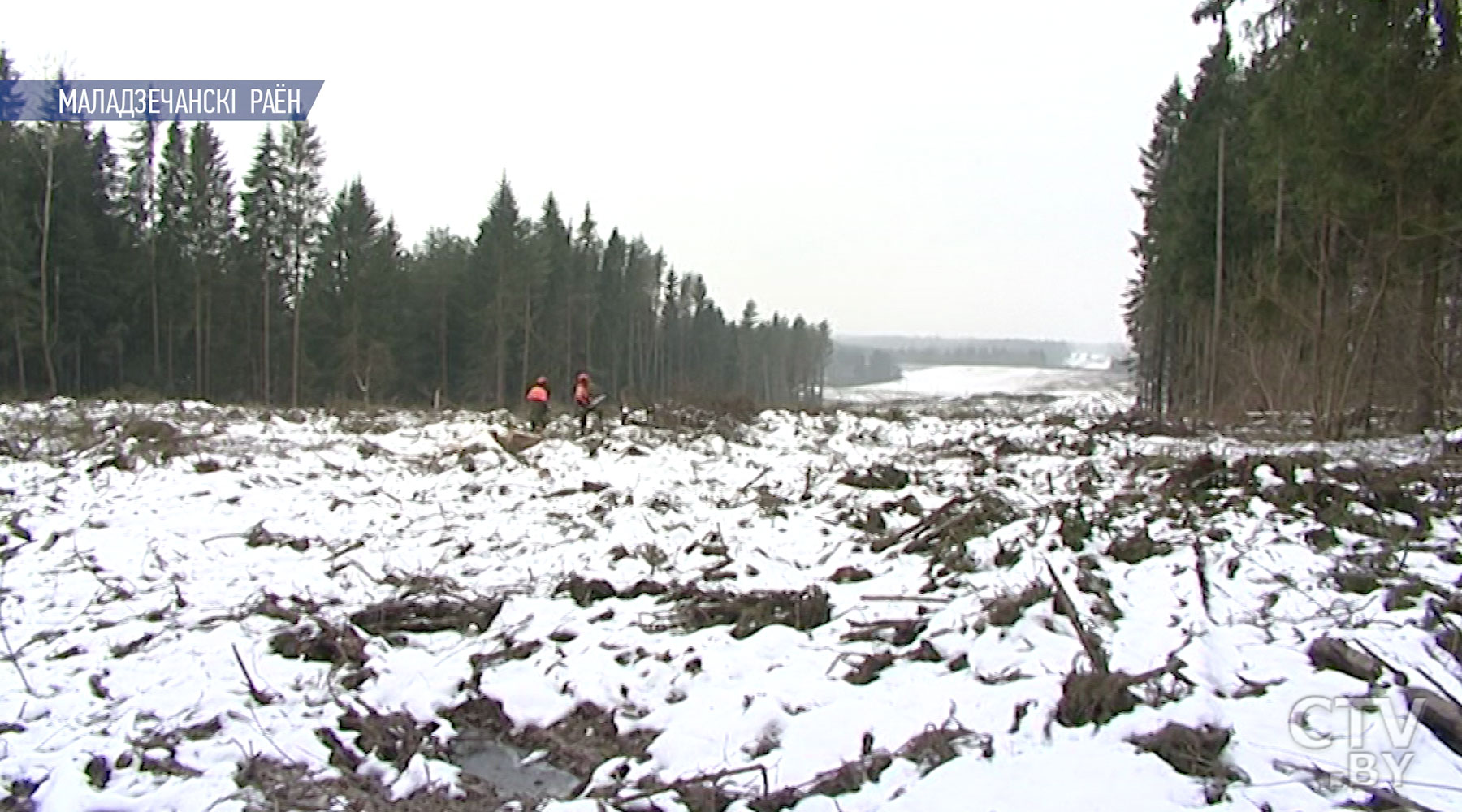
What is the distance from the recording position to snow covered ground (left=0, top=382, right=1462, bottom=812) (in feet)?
12.1

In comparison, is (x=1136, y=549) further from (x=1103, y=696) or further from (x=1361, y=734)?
(x=1361, y=734)

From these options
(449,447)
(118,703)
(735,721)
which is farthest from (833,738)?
(449,447)

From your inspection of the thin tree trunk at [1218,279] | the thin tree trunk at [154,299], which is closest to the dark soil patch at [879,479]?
the thin tree trunk at [1218,279]

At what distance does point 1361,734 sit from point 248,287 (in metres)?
41.9

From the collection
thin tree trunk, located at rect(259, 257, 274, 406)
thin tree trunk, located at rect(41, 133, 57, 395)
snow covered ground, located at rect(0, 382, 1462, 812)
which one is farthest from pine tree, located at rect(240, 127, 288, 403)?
snow covered ground, located at rect(0, 382, 1462, 812)

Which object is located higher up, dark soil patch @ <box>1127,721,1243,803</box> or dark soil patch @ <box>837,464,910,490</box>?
dark soil patch @ <box>837,464,910,490</box>

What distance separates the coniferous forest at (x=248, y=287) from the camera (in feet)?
98.8

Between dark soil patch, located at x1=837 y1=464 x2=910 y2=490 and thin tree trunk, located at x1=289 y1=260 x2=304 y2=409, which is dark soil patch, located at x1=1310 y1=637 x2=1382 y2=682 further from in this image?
thin tree trunk, located at x1=289 y1=260 x2=304 y2=409

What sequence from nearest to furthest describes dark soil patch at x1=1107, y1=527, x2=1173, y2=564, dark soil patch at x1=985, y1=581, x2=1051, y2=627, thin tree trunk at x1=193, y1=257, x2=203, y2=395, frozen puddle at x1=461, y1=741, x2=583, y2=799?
1. frozen puddle at x1=461, y1=741, x2=583, y2=799
2. dark soil patch at x1=985, y1=581, x2=1051, y2=627
3. dark soil patch at x1=1107, y1=527, x2=1173, y2=564
4. thin tree trunk at x1=193, y1=257, x2=203, y2=395

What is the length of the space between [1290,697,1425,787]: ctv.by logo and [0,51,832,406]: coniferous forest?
1748 centimetres

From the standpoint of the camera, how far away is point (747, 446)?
14.6 meters

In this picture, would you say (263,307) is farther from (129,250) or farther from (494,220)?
(494,220)

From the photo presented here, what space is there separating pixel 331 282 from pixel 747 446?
30077 millimetres

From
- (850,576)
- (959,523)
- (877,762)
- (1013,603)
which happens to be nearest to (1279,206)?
(959,523)
